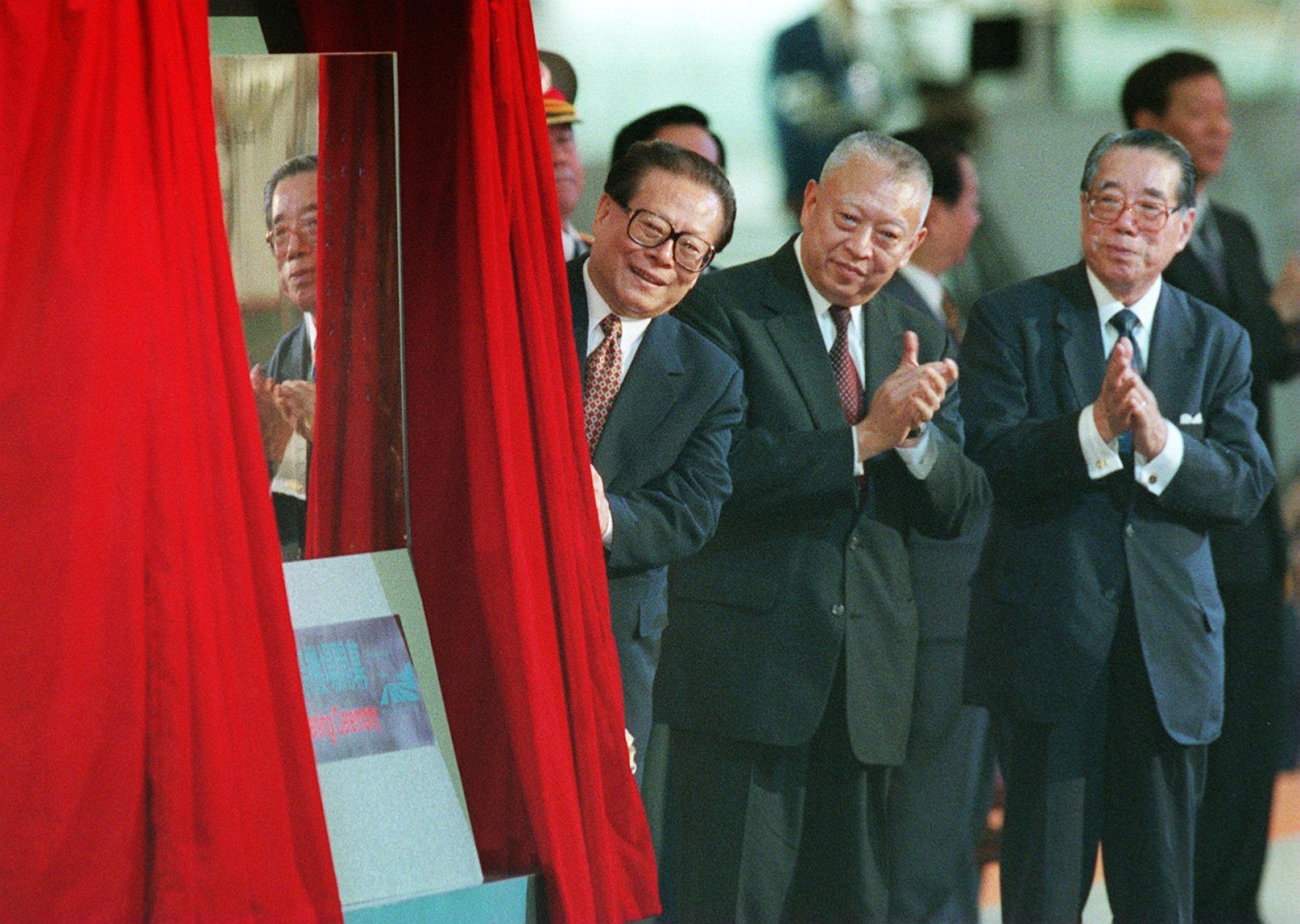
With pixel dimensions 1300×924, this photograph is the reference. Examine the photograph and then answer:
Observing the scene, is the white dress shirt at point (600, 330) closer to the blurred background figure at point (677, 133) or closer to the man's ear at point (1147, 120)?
the blurred background figure at point (677, 133)

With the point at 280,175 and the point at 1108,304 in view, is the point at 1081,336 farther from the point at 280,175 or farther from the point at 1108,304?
the point at 280,175

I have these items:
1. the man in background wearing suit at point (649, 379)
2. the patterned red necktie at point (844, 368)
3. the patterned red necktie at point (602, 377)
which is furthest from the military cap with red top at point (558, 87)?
the patterned red necktie at point (844, 368)

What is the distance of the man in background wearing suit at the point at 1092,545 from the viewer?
318cm

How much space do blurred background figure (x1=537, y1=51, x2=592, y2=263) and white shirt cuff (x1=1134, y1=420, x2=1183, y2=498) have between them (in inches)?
45.7

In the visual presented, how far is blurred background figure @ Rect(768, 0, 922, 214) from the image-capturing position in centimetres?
310

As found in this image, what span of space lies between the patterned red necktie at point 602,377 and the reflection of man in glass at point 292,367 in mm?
526

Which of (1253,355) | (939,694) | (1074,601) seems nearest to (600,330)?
(939,694)

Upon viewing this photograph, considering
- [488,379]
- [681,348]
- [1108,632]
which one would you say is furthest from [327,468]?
[1108,632]

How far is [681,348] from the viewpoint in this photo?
9.80 ft

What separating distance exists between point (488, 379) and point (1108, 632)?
139 centimetres

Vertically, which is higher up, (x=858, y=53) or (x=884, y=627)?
(x=858, y=53)

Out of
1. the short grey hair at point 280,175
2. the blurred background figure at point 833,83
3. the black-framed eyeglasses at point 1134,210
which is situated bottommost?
the black-framed eyeglasses at point 1134,210

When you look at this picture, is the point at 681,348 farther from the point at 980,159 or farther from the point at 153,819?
the point at 153,819

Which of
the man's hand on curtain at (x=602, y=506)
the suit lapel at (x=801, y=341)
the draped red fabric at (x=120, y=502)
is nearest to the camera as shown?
the draped red fabric at (x=120, y=502)
